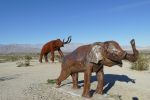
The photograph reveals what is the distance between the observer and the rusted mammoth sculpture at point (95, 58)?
36.4ft

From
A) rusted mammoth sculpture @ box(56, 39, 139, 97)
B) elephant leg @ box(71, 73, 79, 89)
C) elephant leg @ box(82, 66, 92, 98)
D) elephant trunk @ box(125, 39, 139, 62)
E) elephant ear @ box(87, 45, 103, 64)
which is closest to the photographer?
elephant trunk @ box(125, 39, 139, 62)

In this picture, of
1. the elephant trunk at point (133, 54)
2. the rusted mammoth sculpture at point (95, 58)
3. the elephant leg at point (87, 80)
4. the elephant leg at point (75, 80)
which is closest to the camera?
the elephant trunk at point (133, 54)

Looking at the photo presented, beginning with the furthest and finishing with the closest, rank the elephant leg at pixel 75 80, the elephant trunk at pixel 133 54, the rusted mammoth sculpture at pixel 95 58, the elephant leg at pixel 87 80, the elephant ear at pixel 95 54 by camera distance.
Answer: the elephant leg at pixel 75 80 → the elephant leg at pixel 87 80 → the elephant ear at pixel 95 54 → the rusted mammoth sculpture at pixel 95 58 → the elephant trunk at pixel 133 54

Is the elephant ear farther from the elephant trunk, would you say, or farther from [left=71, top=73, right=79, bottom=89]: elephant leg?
[left=71, top=73, right=79, bottom=89]: elephant leg

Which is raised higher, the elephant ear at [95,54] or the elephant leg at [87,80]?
the elephant ear at [95,54]

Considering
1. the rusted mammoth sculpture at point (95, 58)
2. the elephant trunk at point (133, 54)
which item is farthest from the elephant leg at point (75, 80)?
the elephant trunk at point (133, 54)

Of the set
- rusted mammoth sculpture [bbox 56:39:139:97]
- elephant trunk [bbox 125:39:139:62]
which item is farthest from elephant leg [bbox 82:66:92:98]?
elephant trunk [bbox 125:39:139:62]

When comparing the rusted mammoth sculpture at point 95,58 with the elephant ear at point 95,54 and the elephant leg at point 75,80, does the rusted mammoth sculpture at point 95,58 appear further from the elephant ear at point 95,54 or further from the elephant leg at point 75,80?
the elephant leg at point 75,80

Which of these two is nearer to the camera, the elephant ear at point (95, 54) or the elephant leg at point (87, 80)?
the elephant ear at point (95, 54)

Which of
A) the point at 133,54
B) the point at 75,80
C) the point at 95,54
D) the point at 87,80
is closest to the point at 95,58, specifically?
the point at 95,54

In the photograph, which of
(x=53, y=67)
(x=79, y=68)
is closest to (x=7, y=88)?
(x=79, y=68)

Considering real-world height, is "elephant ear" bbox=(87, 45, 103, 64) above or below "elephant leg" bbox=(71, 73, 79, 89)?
above

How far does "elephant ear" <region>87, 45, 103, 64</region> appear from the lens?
11.7 meters

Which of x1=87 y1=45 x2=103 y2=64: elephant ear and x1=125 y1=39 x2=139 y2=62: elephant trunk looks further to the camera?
x1=87 y1=45 x2=103 y2=64: elephant ear
